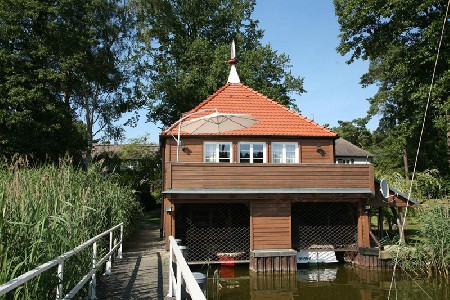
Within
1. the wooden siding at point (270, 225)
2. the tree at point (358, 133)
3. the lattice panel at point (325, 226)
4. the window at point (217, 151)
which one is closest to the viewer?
the wooden siding at point (270, 225)

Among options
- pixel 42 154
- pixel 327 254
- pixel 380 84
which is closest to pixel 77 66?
pixel 42 154

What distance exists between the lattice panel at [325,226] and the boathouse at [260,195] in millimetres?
36

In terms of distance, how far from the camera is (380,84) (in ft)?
142

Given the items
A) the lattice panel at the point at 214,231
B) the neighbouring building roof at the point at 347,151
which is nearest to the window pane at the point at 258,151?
the lattice panel at the point at 214,231

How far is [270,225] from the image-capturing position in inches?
541

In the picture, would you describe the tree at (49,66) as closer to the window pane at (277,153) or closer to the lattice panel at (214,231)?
the lattice panel at (214,231)

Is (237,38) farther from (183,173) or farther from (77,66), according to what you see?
(183,173)

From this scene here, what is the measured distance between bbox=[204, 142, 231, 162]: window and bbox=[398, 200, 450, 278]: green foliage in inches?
296

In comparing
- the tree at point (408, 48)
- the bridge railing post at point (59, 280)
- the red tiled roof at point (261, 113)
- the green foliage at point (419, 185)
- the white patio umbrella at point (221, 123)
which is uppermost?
the tree at point (408, 48)

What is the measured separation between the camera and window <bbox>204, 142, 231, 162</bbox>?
16750 mm

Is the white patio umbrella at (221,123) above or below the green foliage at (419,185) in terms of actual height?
above

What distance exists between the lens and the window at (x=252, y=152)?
55.5ft

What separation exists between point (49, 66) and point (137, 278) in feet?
56.0

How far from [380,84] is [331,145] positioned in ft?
96.3
